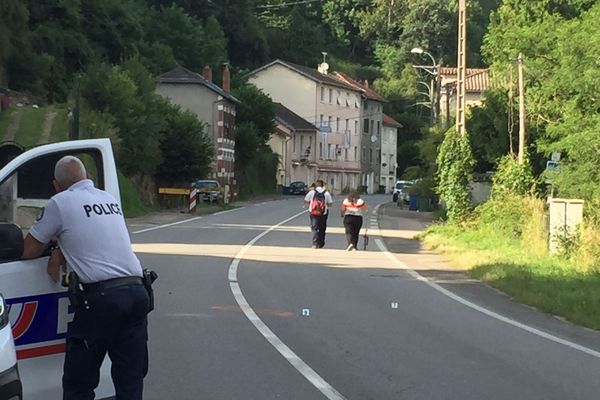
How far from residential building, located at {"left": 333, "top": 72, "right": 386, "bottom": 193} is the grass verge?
78490 mm

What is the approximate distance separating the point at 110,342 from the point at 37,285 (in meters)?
0.61

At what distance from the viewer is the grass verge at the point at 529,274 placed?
45.8 ft

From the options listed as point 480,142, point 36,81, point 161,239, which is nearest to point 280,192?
point 36,81

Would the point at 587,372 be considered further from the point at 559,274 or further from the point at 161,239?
the point at 161,239

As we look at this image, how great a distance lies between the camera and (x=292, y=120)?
91.0 m

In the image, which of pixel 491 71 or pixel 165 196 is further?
pixel 165 196

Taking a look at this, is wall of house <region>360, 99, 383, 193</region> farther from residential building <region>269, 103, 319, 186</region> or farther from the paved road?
the paved road

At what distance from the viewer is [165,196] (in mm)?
50188

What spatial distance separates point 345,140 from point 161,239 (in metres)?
75.9

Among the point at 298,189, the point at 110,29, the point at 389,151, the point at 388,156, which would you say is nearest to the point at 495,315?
the point at 110,29

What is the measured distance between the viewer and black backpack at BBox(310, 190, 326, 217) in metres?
23.5

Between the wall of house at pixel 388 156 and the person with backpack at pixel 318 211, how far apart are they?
8692 centimetres

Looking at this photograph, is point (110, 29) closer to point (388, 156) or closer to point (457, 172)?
point (457, 172)

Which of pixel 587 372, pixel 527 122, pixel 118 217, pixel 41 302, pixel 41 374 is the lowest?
pixel 587 372
